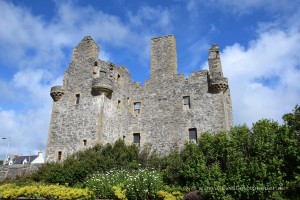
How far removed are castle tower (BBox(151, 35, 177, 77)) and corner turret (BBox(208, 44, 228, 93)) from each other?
3.62 meters

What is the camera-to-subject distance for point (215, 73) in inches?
966

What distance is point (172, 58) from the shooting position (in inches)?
1081

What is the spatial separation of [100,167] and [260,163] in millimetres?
10962

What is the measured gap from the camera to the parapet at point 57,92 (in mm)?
25781

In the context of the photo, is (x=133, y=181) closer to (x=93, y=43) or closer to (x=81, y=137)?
(x=81, y=137)

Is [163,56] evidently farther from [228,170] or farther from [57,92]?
[228,170]

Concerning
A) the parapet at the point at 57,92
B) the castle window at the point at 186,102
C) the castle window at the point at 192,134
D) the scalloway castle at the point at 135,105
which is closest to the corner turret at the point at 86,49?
the scalloway castle at the point at 135,105

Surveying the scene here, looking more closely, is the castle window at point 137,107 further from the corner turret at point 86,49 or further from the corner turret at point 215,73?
the corner turret at point 215,73

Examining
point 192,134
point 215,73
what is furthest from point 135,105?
point 215,73

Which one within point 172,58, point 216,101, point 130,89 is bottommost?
point 216,101

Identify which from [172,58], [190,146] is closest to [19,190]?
[190,146]

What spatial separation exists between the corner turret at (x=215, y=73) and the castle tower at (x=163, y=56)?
3615 mm

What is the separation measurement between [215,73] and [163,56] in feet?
19.5

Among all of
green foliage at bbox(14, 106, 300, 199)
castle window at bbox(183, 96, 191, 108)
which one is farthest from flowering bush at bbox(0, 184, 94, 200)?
castle window at bbox(183, 96, 191, 108)
